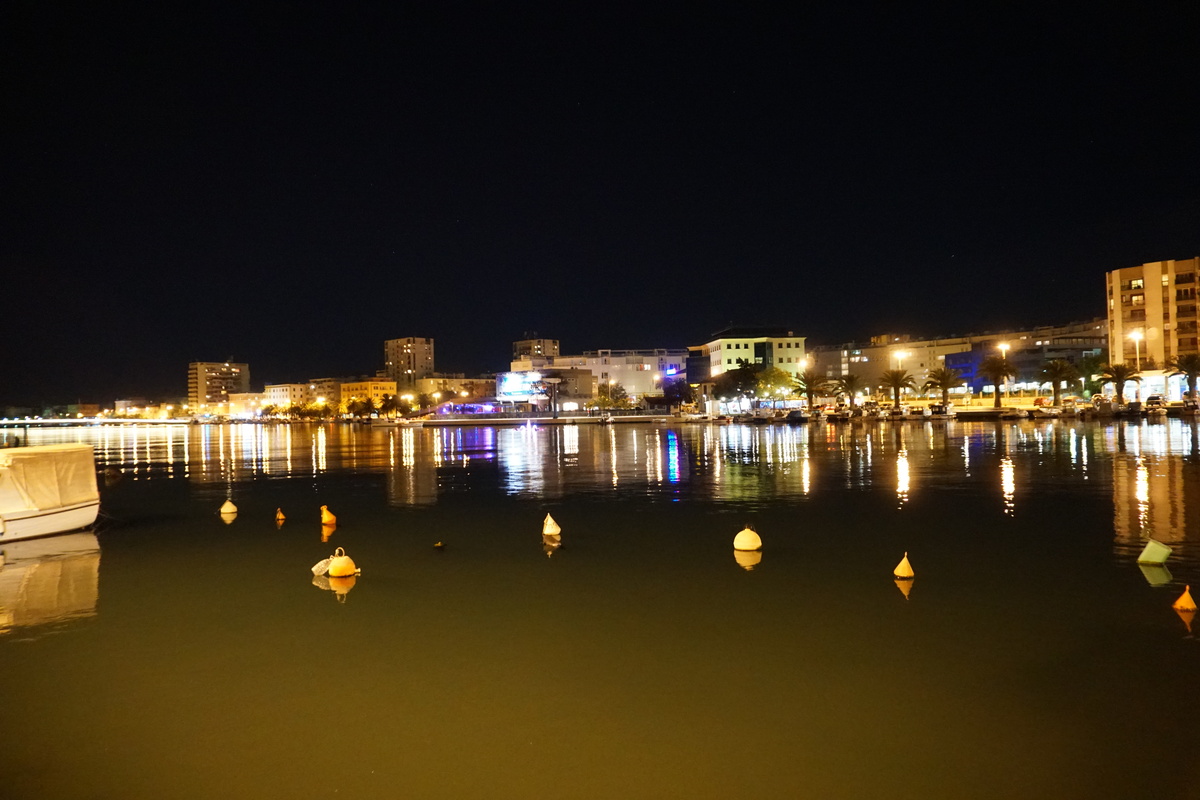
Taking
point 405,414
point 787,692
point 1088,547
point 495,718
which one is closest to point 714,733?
point 787,692

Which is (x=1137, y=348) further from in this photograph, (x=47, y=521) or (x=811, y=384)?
(x=47, y=521)

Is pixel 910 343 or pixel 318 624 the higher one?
pixel 910 343

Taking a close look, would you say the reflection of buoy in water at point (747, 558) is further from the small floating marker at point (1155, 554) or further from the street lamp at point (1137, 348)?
the street lamp at point (1137, 348)

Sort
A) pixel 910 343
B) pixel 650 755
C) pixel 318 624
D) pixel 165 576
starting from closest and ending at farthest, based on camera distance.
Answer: pixel 650 755, pixel 318 624, pixel 165 576, pixel 910 343

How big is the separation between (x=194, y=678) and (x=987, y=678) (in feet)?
27.1

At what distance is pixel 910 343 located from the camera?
178 m

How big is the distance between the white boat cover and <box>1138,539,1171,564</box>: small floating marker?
20.4m

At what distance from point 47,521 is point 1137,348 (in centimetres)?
9744

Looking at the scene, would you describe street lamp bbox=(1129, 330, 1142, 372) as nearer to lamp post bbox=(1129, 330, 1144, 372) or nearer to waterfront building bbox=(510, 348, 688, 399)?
lamp post bbox=(1129, 330, 1144, 372)

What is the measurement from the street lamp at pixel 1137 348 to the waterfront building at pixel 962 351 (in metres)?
27.8

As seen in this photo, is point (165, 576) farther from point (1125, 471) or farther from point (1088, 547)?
point (1125, 471)

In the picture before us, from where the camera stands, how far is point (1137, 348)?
85750 mm

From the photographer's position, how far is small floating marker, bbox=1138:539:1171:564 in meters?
12.4

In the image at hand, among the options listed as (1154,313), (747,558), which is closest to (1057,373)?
(1154,313)
